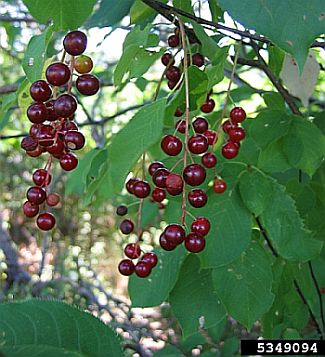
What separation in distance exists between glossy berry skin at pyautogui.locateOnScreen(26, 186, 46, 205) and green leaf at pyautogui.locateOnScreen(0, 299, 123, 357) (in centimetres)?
50

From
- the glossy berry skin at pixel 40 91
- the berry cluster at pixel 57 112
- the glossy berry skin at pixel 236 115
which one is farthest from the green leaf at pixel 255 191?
the glossy berry skin at pixel 40 91

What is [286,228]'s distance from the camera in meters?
1.39

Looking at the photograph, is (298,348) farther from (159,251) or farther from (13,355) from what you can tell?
(13,355)

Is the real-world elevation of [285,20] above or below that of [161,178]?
above

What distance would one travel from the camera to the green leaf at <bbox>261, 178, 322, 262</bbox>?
1383 mm

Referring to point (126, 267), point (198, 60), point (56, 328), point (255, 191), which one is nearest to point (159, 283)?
point (126, 267)

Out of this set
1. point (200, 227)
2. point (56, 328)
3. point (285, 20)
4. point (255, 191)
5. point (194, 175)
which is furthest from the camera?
point (255, 191)

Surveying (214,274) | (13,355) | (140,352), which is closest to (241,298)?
(214,274)

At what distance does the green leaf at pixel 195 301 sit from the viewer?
1.37 m

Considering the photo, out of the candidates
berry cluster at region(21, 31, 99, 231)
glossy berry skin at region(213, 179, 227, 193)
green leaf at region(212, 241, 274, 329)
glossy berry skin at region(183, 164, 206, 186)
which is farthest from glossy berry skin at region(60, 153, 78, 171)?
green leaf at region(212, 241, 274, 329)

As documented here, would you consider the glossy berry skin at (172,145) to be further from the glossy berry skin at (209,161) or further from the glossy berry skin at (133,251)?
the glossy berry skin at (133,251)

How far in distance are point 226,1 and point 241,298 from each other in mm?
695

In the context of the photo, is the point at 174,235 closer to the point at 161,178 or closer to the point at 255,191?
the point at 161,178

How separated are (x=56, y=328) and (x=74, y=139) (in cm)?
49
